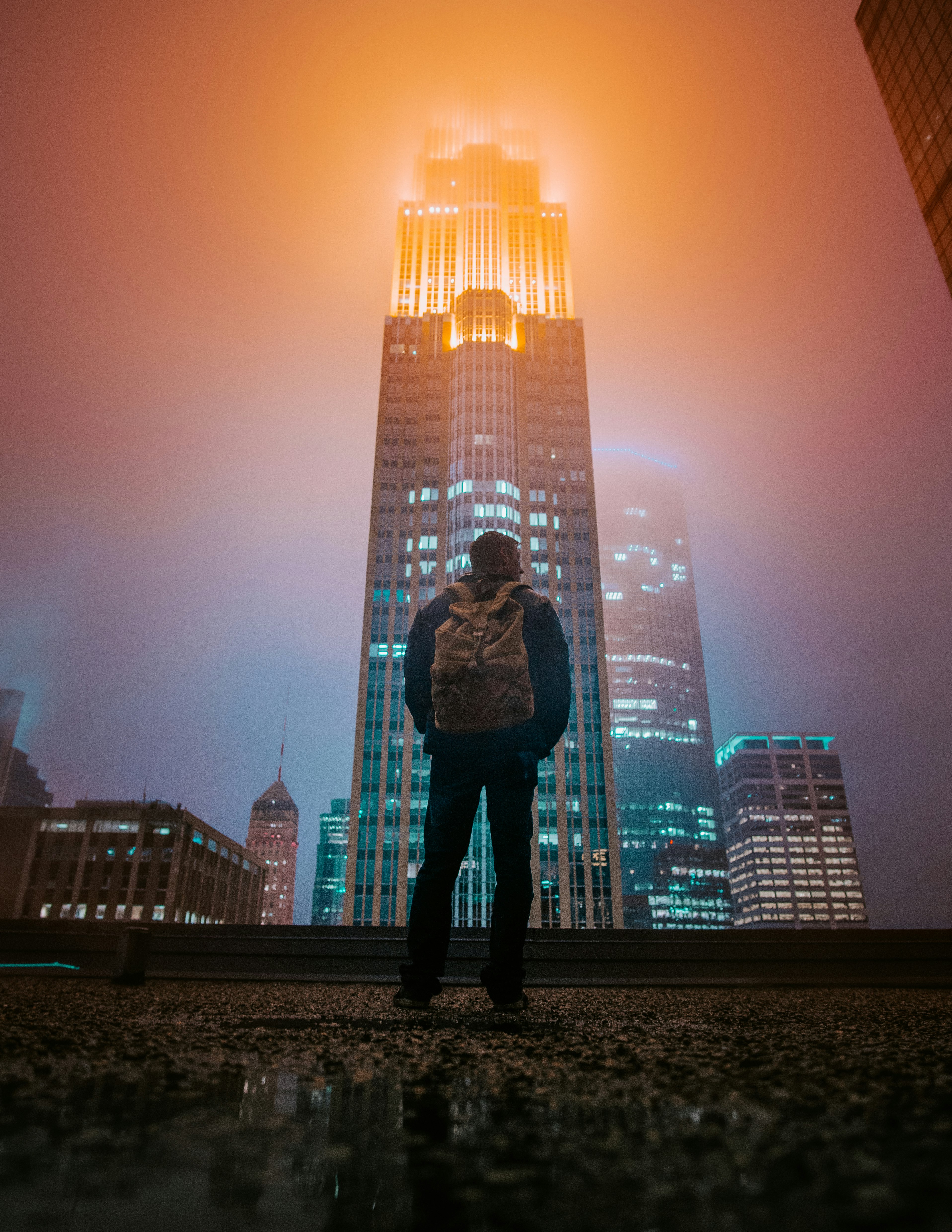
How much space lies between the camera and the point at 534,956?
3799 millimetres

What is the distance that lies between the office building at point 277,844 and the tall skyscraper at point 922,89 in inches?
5079

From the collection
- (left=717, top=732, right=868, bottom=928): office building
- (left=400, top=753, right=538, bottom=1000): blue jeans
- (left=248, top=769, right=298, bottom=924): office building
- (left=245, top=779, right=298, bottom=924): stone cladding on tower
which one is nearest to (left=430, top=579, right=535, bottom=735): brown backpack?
(left=400, top=753, right=538, bottom=1000): blue jeans

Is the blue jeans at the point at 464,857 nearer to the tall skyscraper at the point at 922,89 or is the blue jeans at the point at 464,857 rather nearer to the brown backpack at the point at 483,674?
the brown backpack at the point at 483,674

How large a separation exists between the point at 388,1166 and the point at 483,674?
2067 millimetres

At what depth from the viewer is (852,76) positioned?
55.0 feet

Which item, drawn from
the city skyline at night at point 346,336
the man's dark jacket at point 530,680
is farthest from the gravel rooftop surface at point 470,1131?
the city skyline at night at point 346,336

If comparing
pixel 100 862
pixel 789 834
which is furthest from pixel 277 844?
pixel 789 834

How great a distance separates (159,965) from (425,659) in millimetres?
2869

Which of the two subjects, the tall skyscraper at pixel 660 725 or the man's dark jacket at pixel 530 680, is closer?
the man's dark jacket at pixel 530 680

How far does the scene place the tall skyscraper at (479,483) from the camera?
54.7 m

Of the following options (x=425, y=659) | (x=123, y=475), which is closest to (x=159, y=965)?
(x=425, y=659)

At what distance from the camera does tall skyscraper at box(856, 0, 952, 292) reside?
25016mm

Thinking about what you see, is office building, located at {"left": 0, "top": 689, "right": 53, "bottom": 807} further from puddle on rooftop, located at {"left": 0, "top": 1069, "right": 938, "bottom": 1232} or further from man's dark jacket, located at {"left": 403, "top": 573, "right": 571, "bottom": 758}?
puddle on rooftop, located at {"left": 0, "top": 1069, "right": 938, "bottom": 1232}

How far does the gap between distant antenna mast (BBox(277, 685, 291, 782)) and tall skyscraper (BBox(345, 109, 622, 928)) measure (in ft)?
336
